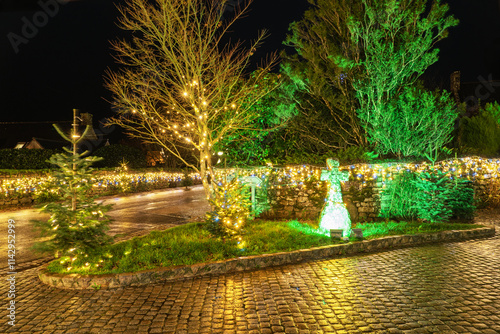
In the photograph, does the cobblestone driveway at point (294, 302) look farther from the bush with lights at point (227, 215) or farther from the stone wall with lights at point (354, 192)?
the stone wall with lights at point (354, 192)

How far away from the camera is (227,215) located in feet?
25.0

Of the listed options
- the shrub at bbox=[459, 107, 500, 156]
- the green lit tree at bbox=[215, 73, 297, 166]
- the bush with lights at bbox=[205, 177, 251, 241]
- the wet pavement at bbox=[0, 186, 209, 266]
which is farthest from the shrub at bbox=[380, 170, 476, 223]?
the wet pavement at bbox=[0, 186, 209, 266]

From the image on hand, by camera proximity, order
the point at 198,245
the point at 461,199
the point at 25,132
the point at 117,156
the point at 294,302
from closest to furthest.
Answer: the point at 294,302, the point at 198,245, the point at 461,199, the point at 117,156, the point at 25,132

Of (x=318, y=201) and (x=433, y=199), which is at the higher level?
(x=433, y=199)

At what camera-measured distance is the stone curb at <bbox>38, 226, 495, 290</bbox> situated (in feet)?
18.9

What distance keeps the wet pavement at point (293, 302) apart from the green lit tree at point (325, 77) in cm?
725

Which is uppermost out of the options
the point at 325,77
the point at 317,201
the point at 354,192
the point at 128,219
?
the point at 325,77

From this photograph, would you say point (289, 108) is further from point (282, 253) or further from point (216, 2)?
point (282, 253)

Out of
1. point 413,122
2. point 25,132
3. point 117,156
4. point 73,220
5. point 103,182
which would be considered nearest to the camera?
point 73,220

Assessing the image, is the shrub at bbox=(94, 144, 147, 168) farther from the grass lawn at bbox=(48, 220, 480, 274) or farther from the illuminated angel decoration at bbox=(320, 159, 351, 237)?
the illuminated angel decoration at bbox=(320, 159, 351, 237)

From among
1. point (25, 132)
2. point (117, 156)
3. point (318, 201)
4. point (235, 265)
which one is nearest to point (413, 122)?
point (318, 201)

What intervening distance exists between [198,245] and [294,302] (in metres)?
2.79

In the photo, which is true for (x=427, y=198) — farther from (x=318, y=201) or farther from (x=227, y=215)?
(x=227, y=215)

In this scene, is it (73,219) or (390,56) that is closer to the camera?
(73,219)
